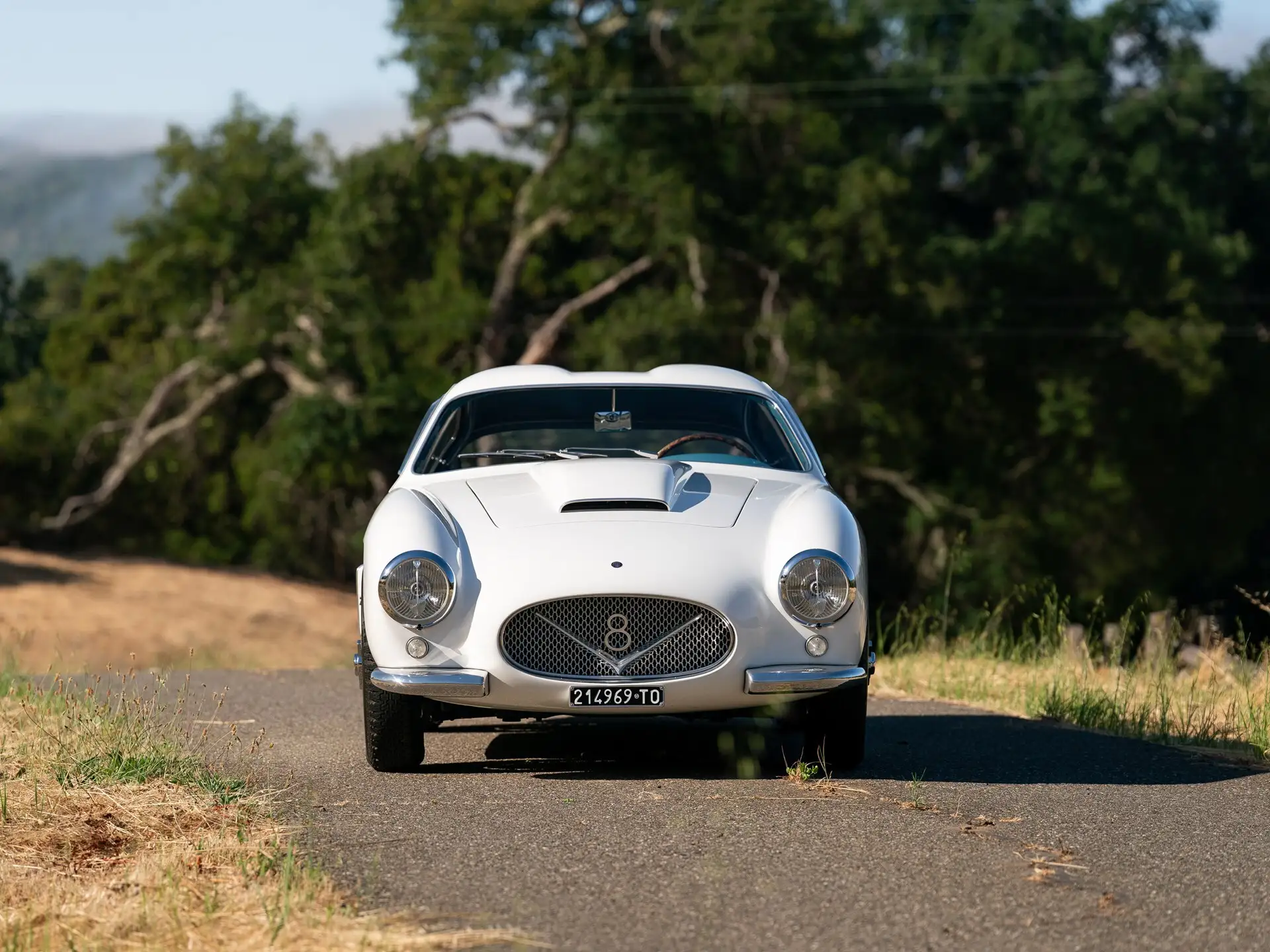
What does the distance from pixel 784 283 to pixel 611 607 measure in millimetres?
26474

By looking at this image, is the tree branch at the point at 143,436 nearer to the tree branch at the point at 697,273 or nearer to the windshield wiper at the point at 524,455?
the tree branch at the point at 697,273

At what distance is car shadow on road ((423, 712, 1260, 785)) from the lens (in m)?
7.02

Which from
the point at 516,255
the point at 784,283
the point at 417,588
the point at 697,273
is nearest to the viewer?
the point at 417,588

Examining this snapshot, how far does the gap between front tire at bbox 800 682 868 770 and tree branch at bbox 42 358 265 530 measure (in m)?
30.8

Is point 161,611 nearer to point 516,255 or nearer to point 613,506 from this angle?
point 516,255

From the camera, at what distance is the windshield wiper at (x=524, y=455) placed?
7.74 m

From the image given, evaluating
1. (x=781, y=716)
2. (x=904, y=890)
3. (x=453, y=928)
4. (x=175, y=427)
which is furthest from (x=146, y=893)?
(x=175, y=427)

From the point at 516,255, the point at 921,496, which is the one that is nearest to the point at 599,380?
the point at 921,496

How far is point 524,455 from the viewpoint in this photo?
7.83 metres

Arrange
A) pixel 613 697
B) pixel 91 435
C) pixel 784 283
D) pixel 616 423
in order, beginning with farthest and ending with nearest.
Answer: pixel 91 435, pixel 784 283, pixel 616 423, pixel 613 697

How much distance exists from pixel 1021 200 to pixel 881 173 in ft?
38.6

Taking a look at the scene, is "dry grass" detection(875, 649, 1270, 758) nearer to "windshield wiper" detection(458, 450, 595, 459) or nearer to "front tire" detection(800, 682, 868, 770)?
"front tire" detection(800, 682, 868, 770)

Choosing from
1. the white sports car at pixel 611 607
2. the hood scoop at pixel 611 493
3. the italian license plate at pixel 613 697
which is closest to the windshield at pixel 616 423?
the hood scoop at pixel 611 493

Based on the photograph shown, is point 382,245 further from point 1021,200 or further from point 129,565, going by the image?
point 1021,200
